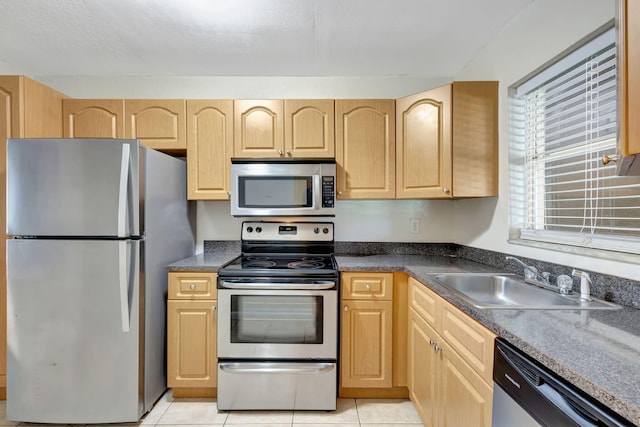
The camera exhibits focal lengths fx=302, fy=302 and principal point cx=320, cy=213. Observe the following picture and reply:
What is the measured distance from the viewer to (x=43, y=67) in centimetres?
230

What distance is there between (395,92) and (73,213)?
92.1 inches

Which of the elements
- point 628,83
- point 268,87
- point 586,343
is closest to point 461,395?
point 586,343

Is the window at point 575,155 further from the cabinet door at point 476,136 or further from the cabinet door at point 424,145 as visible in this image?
the cabinet door at point 424,145

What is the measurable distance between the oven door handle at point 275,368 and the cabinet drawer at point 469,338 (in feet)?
2.64

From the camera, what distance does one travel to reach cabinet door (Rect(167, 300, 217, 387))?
1878mm

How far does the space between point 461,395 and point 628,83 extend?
45.1 inches

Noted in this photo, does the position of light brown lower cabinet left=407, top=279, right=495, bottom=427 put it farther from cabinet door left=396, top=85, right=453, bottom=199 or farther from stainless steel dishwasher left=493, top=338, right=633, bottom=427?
cabinet door left=396, top=85, right=453, bottom=199

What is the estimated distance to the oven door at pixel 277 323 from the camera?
1817mm

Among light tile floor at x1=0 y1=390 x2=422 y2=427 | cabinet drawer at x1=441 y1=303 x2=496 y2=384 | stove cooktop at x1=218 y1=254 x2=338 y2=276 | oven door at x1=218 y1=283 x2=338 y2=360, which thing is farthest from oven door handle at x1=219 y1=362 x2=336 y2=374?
cabinet drawer at x1=441 y1=303 x2=496 y2=384

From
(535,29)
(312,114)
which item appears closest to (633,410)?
(535,29)

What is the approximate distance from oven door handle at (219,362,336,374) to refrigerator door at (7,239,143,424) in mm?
524

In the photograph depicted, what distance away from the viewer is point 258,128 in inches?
86.0

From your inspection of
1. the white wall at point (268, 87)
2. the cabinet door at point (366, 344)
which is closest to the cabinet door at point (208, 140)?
the white wall at point (268, 87)

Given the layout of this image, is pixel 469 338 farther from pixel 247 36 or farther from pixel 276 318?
pixel 247 36
